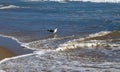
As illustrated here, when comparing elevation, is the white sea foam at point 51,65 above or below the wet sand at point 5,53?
above

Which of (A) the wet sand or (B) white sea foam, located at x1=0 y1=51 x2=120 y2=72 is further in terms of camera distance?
(A) the wet sand

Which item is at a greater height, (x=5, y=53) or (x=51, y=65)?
(x=51, y=65)

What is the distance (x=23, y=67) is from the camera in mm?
12875

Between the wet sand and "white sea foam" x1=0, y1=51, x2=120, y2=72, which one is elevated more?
"white sea foam" x1=0, y1=51, x2=120, y2=72

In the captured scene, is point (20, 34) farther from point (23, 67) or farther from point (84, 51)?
point (23, 67)

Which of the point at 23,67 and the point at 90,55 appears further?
the point at 90,55

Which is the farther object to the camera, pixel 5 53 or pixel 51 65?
pixel 5 53

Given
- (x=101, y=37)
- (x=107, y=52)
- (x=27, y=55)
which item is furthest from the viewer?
(x=101, y=37)

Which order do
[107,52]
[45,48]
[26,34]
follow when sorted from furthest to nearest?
[26,34] < [45,48] < [107,52]

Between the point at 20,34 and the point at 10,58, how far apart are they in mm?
9296

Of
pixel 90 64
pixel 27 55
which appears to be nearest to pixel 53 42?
pixel 27 55

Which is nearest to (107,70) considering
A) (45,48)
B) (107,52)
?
(107,52)

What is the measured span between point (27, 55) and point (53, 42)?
195 inches

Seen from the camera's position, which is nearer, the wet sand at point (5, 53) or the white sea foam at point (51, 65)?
the white sea foam at point (51, 65)
